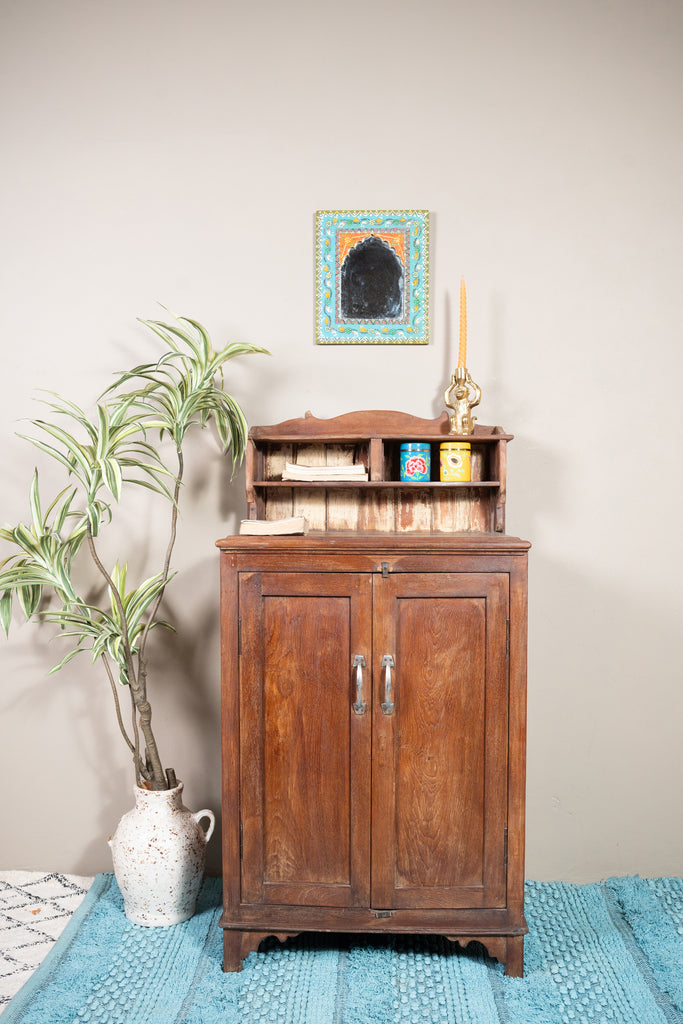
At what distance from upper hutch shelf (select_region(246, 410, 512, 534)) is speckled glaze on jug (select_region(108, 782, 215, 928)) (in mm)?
954

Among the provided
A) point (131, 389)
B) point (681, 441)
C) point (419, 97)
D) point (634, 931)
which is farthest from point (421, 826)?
point (419, 97)

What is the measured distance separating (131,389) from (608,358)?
1.64 meters

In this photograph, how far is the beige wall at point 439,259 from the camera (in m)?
2.32

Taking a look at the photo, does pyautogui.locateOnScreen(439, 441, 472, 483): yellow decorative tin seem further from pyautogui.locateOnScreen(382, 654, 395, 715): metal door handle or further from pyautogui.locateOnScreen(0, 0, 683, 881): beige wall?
pyautogui.locateOnScreen(382, 654, 395, 715): metal door handle

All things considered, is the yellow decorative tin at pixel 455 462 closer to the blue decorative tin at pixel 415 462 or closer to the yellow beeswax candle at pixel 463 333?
the blue decorative tin at pixel 415 462

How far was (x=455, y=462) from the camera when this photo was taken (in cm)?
215

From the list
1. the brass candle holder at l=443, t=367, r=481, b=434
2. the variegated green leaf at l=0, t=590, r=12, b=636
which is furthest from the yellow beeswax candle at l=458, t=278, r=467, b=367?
the variegated green leaf at l=0, t=590, r=12, b=636

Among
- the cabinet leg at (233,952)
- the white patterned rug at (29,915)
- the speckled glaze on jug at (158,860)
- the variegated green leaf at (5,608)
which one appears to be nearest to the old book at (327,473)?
the variegated green leaf at (5,608)

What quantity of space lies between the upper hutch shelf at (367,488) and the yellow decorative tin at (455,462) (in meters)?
0.07

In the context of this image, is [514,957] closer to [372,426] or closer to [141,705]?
[141,705]

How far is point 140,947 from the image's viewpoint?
199 centimetres

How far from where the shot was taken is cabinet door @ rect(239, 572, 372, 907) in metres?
1.86

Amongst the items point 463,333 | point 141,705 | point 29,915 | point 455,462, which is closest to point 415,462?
point 455,462

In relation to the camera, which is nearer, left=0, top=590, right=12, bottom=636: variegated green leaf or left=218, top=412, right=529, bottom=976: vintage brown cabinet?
left=218, top=412, right=529, bottom=976: vintage brown cabinet
